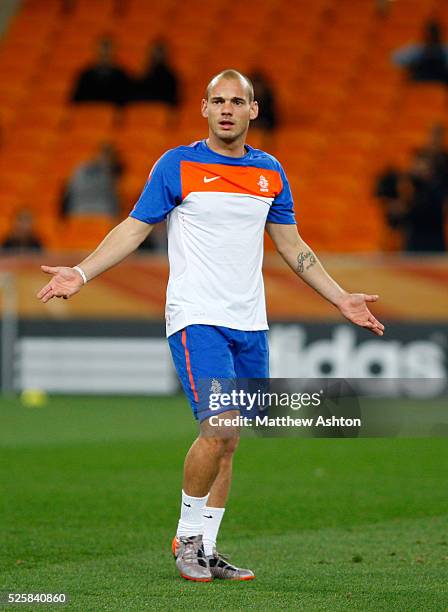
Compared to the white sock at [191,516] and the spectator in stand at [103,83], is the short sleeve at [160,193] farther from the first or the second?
the spectator in stand at [103,83]

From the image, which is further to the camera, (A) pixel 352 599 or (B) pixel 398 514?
(B) pixel 398 514

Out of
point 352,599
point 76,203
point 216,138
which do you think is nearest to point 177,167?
point 216,138

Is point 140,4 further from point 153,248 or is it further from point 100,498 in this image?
point 100,498

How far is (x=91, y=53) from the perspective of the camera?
70.1 ft

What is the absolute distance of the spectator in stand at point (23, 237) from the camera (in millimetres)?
16250

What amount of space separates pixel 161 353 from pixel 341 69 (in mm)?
7331

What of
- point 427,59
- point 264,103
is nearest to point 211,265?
point 264,103

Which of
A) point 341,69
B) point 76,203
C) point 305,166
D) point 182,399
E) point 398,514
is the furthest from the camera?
point 341,69

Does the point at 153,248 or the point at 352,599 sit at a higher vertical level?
the point at 153,248

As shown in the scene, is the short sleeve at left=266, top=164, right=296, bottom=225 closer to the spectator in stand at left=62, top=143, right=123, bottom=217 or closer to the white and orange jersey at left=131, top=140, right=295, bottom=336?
the white and orange jersey at left=131, top=140, right=295, bottom=336

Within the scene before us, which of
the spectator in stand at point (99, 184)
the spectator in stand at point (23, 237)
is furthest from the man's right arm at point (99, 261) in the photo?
the spectator in stand at point (99, 184)

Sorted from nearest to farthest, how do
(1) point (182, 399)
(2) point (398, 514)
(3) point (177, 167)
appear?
(3) point (177, 167), (2) point (398, 514), (1) point (182, 399)

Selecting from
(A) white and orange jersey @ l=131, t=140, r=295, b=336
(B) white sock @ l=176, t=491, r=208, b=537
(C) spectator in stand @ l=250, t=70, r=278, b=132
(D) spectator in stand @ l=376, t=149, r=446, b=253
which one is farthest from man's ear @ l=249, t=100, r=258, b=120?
(C) spectator in stand @ l=250, t=70, r=278, b=132

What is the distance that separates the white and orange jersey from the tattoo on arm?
28cm
